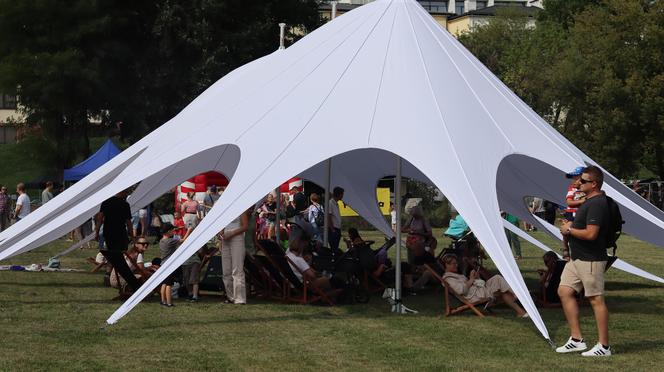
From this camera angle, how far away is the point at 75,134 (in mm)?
42906

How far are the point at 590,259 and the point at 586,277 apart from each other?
17 centimetres

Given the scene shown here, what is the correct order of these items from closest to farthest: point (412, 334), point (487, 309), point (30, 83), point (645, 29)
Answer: point (412, 334) → point (487, 309) → point (30, 83) → point (645, 29)

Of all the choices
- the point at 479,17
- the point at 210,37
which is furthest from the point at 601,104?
the point at 479,17

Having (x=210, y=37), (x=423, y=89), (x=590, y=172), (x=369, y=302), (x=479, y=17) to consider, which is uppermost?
(x=479, y=17)

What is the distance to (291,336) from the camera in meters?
11.2

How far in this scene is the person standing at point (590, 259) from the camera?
32.8 feet

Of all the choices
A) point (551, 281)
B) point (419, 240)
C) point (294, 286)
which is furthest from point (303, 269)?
point (419, 240)

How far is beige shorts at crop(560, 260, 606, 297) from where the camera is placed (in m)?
10.0

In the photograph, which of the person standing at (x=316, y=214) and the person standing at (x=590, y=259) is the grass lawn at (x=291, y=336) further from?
the person standing at (x=316, y=214)

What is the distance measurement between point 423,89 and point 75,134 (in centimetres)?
3127

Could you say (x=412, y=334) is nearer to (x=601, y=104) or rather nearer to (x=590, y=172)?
(x=590, y=172)

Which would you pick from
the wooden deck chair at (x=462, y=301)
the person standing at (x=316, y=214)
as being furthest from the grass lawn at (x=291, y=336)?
the person standing at (x=316, y=214)

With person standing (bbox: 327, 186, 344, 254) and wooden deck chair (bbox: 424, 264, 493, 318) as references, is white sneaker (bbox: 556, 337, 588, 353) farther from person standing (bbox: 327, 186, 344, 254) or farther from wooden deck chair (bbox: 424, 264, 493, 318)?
person standing (bbox: 327, 186, 344, 254)

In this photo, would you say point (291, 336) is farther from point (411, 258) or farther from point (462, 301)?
point (411, 258)
